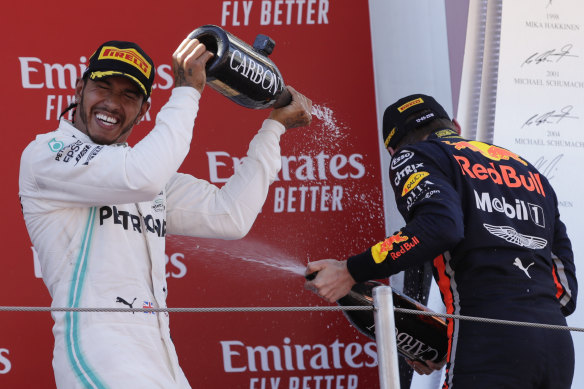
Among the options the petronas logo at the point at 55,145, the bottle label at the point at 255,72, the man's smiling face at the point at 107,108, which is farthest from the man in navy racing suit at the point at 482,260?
the petronas logo at the point at 55,145

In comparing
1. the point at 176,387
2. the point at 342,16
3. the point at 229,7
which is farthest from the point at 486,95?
the point at 176,387

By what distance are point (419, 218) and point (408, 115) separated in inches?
19.8

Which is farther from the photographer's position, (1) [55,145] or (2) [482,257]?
(2) [482,257]

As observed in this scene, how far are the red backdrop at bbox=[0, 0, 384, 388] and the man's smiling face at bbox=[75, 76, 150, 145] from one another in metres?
1.17

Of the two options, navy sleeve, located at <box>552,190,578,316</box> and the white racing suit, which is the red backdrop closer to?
navy sleeve, located at <box>552,190,578,316</box>

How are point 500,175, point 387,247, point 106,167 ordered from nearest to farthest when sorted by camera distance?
point 106,167 → point 387,247 → point 500,175

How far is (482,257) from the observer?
8.09 ft

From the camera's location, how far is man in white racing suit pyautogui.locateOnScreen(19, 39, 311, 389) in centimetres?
208

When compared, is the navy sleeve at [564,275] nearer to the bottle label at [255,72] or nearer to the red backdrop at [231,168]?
the bottle label at [255,72]

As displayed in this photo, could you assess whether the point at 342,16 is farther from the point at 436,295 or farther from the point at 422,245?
the point at 422,245
